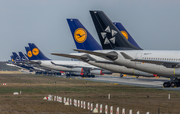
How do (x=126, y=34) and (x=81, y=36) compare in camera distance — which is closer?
(x=81, y=36)

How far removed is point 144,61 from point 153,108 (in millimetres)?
16852

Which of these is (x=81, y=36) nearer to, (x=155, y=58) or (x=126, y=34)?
(x=126, y=34)

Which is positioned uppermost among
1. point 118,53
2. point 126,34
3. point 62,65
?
point 126,34

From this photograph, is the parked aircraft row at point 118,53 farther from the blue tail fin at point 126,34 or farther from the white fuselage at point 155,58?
the blue tail fin at point 126,34

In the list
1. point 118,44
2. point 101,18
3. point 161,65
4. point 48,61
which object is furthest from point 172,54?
point 48,61

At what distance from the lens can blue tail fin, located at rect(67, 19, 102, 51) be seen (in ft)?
185

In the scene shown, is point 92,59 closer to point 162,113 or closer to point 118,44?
point 118,44

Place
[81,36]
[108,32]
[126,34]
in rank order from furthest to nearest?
[126,34]
[81,36]
[108,32]

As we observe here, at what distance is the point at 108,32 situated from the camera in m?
47.3

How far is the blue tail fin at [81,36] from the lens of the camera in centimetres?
5653

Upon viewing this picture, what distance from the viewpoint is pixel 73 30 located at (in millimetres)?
57750

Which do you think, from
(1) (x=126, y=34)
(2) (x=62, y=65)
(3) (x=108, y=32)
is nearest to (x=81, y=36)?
(1) (x=126, y=34)

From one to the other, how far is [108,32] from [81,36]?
1116 cm

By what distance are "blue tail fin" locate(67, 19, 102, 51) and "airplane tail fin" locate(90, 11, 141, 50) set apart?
8382 mm
